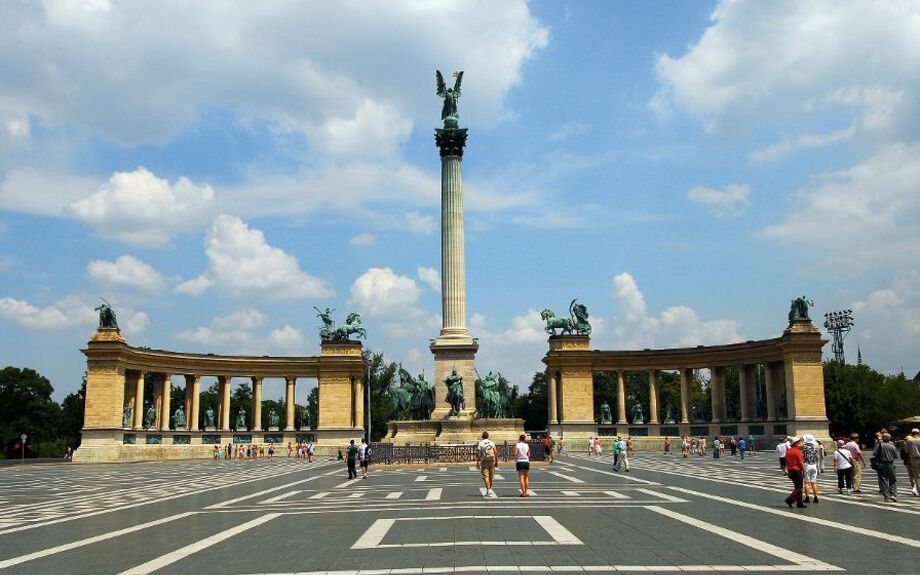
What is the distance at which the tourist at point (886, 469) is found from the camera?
23847 millimetres

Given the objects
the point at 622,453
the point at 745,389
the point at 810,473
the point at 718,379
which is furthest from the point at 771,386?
the point at 810,473

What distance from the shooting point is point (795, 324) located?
78.5m

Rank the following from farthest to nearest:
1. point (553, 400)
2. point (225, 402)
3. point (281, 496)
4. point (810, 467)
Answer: point (553, 400) → point (225, 402) → point (281, 496) → point (810, 467)

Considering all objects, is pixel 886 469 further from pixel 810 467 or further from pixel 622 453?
pixel 622 453

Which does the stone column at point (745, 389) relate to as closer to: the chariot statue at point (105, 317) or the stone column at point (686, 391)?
the stone column at point (686, 391)

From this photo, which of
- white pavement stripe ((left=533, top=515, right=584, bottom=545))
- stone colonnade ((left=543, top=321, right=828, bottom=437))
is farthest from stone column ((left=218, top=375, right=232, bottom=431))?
white pavement stripe ((left=533, top=515, right=584, bottom=545))

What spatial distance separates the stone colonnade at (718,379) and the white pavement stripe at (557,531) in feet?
213

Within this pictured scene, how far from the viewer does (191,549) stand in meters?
15.0

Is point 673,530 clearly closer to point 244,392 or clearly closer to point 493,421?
point 493,421

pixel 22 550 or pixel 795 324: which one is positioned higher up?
pixel 795 324

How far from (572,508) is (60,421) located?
368 ft

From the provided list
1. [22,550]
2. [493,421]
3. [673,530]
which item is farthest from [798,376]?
[22,550]

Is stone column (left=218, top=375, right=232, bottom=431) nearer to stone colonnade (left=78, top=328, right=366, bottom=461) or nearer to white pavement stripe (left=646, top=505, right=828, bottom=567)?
stone colonnade (left=78, top=328, right=366, bottom=461)

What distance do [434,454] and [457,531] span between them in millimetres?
35314
